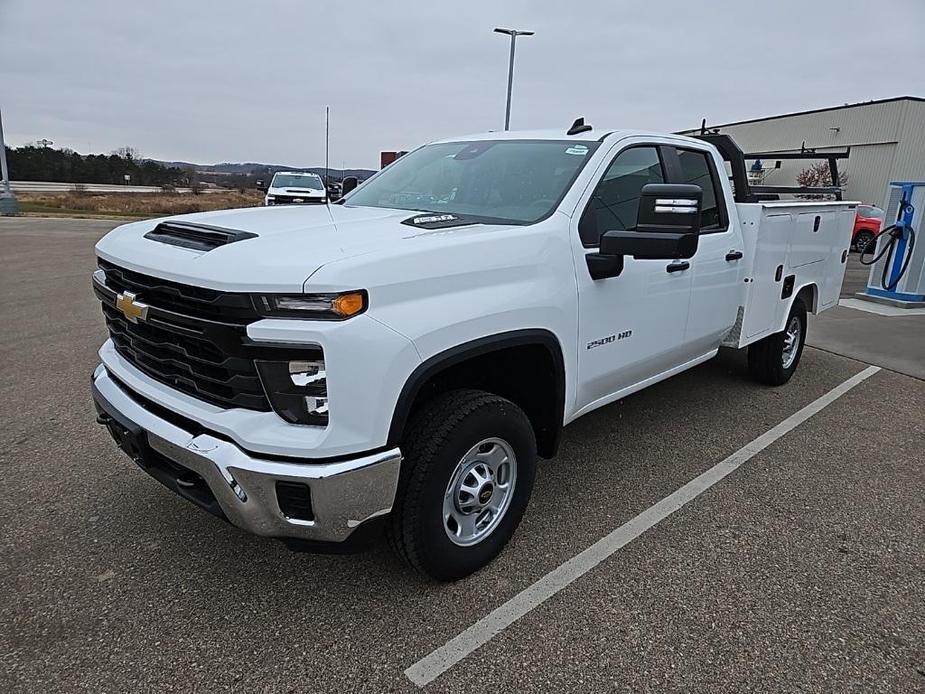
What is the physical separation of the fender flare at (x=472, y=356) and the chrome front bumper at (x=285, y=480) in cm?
15

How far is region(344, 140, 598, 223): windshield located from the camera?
129 inches

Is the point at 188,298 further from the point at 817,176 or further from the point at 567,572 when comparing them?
the point at 817,176

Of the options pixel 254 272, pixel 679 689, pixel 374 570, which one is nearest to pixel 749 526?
pixel 679 689

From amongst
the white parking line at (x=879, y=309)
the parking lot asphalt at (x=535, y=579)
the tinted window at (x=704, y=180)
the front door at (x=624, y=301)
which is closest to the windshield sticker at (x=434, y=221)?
the front door at (x=624, y=301)

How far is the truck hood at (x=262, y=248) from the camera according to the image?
217 centimetres

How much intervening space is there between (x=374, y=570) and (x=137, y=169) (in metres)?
80.2

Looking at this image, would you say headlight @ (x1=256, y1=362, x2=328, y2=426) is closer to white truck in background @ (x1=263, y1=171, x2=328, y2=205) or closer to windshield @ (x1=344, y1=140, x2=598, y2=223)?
windshield @ (x1=344, y1=140, x2=598, y2=223)

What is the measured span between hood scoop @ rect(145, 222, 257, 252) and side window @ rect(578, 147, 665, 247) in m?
1.55

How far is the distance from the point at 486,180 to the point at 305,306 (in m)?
1.76

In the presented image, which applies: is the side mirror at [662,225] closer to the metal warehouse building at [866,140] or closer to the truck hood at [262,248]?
the truck hood at [262,248]

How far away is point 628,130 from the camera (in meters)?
3.77

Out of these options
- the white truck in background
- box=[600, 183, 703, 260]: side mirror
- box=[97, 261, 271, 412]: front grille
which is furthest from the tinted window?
the white truck in background

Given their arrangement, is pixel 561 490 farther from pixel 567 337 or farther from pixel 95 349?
pixel 95 349

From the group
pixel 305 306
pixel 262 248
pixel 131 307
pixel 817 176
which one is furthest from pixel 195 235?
pixel 817 176
